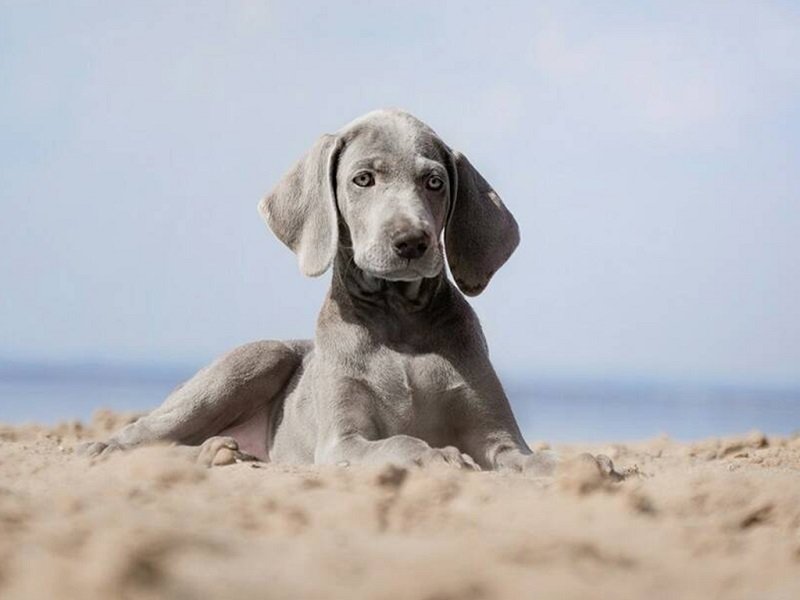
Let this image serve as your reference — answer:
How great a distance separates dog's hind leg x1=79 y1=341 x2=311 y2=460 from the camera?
21.3ft

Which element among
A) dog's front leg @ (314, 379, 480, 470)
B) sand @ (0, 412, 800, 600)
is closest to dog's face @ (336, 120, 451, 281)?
dog's front leg @ (314, 379, 480, 470)

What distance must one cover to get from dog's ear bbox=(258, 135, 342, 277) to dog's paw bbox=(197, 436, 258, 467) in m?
0.96

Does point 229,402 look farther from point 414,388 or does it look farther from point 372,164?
point 372,164

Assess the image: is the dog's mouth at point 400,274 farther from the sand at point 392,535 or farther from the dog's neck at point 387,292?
the sand at point 392,535

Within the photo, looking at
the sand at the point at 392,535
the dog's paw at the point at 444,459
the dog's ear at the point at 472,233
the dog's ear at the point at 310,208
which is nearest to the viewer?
the sand at the point at 392,535

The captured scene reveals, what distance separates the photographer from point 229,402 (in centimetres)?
655

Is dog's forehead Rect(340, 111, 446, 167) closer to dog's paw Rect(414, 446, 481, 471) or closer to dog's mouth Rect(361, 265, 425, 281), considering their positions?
dog's mouth Rect(361, 265, 425, 281)

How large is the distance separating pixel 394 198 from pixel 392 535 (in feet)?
9.09

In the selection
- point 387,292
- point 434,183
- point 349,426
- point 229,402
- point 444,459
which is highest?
point 434,183

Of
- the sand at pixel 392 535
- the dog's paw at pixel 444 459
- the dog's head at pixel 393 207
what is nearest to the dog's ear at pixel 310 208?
the dog's head at pixel 393 207

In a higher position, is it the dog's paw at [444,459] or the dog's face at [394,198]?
the dog's face at [394,198]

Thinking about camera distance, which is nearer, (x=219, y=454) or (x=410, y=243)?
(x=219, y=454)

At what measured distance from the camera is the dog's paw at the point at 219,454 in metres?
5.20

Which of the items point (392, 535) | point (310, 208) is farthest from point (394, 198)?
point (392, 535)
